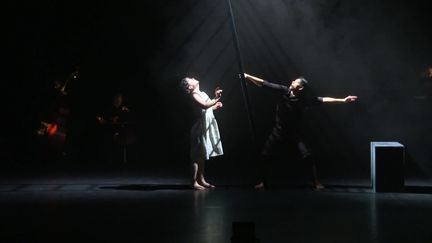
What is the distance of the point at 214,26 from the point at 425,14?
14.7 ft

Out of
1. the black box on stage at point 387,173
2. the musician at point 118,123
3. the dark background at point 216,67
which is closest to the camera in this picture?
the black box on stage at point 387,173

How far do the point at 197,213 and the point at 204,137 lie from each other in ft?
7.28

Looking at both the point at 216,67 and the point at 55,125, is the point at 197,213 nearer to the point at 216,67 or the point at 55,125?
the point at 55,125

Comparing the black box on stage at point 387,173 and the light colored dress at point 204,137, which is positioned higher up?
the light colored dress at point 204,137

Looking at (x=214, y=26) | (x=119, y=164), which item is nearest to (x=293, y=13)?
(x=214, y=26)

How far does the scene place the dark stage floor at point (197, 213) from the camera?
266 inches

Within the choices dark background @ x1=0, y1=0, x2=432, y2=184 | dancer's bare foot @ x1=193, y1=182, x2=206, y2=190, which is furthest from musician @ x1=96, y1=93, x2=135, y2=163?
dancer's bare foot @ x1=193, y1=182, x2=206, y2=190

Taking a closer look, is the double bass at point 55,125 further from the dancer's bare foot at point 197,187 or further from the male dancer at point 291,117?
the male dancer at point 291,117

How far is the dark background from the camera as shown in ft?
45.6

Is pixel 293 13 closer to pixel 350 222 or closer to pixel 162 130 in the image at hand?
pixel 162 130

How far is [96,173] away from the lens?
1209 cm

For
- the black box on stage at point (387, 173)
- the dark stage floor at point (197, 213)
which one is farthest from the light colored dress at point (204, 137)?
the black box on stage at point (387, 173)

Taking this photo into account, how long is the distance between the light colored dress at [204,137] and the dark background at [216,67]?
3.50 m

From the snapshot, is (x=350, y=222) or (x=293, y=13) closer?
(x=350, y=222)
